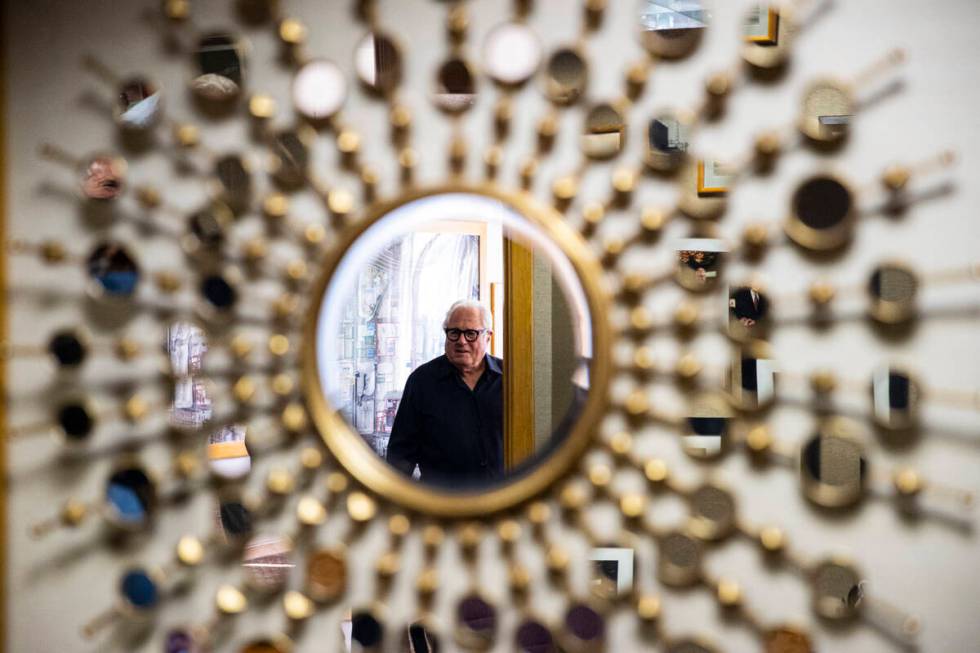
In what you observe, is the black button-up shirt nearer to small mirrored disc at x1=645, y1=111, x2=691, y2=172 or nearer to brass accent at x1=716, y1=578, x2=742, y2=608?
brass accent at x1=716, y1=578, x2=742, y2=608

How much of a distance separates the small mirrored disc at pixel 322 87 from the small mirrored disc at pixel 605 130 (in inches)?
15.5

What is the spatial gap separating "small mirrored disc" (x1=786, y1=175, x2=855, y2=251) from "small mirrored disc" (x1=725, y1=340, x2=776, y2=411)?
18 cm

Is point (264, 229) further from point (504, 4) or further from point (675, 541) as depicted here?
point (675, 541)

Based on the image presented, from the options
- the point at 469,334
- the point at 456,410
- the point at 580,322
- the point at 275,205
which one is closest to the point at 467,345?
the point at 469,334

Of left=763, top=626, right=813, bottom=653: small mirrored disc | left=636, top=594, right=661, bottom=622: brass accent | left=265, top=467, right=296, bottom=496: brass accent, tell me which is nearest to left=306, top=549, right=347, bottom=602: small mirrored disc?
left=265, top=467, right=296, bottom=496: brass accent

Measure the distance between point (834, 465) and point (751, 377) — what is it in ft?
0.63

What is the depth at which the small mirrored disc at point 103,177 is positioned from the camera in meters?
1.09

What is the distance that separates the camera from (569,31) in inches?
42.4

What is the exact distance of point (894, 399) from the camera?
1.07m

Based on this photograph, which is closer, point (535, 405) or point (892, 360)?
point (892, 360)

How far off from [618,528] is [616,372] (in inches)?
9.8

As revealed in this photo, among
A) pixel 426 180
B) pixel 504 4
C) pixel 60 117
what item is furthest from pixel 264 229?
pixel 504 4

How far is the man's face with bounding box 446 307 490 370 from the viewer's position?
5.37 feet

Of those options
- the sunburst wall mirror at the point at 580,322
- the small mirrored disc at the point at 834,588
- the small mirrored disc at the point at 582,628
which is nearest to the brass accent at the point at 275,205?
the sunburst wall mirror at the point at 580,322
